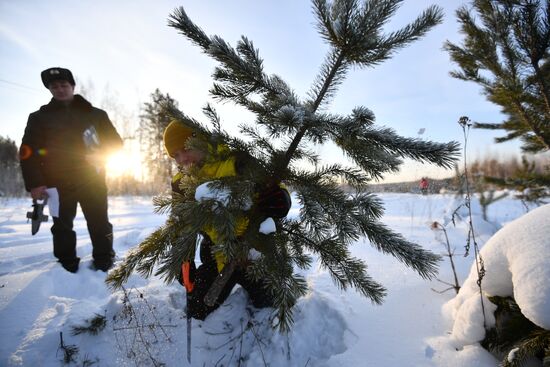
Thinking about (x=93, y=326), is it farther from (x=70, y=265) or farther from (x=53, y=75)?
(x=53, y=75)

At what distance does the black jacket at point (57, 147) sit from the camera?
2.79 metres

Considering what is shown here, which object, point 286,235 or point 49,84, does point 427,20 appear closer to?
point 286,235

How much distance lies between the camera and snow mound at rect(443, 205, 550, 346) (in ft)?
3.71

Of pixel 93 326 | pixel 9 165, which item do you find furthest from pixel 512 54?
pixel 9 165

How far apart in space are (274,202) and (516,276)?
1229 millimetres

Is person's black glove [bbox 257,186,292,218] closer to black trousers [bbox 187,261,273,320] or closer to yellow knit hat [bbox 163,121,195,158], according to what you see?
yellow knit hat [bbox 163,121,195,158]

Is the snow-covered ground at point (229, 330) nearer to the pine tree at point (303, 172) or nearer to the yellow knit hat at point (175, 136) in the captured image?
the pine tree at point (303, 172)

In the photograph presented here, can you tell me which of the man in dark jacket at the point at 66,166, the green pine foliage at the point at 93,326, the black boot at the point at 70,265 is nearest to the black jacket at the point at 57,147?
the man in dark jacket at the point at 66,166

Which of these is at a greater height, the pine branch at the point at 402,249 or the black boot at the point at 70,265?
the pine branch at the point at 402,249

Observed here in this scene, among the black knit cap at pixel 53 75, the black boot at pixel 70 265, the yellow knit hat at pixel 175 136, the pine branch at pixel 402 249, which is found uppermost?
the black knit cap at pixel 53 75

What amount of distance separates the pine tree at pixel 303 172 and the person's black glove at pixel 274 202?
50 mm

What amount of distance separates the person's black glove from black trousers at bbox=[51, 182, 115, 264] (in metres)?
2.52

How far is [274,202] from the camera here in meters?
1.16

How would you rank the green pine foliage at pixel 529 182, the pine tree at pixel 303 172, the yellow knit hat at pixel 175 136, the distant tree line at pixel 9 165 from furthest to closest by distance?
1. the distant tree line at pixel 9 165
2. the green pine foliage at pixel 529 182
3. the yellow knit hat at pixel 175 136
4. the pine tree at pixel 303 172
